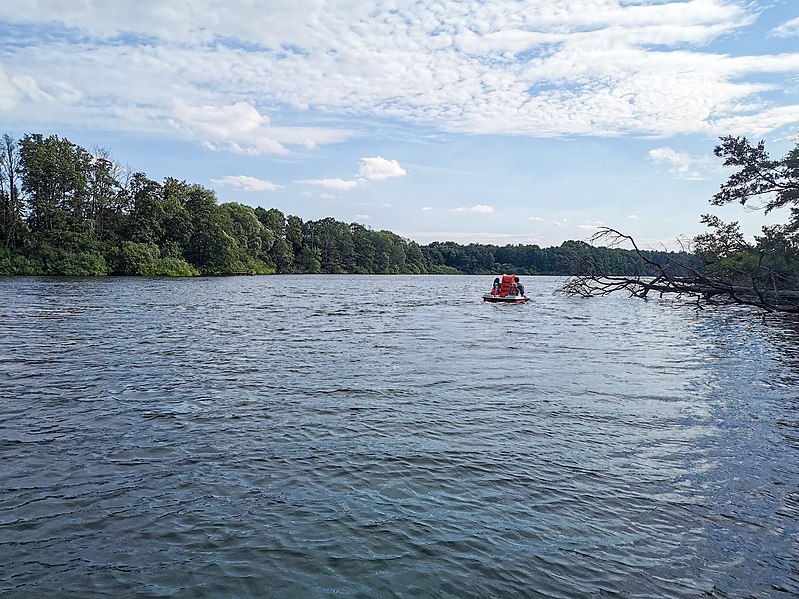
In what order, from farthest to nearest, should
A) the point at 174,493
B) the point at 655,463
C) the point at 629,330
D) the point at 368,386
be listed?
the point at 629,330, the point at 368,386, the point at 655,463, the point at 174,493

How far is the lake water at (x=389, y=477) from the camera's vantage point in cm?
537

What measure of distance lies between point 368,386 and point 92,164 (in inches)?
3165

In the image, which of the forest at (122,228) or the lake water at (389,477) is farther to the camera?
the forest at (122,228)

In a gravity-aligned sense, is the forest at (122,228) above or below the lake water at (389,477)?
above

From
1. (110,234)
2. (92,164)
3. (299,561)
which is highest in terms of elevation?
(92,164)

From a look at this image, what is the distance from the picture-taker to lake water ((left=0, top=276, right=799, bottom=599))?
537 cm

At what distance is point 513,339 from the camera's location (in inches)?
889

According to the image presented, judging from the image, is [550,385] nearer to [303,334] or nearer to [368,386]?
[368,386]

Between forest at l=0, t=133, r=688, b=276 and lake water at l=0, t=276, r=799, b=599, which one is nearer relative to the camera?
lake water at l=0, t=276, r=799, b=599

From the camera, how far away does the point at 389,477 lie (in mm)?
7590

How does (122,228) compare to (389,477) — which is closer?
(389,477)

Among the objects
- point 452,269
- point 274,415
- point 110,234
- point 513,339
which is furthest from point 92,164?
point 452,269

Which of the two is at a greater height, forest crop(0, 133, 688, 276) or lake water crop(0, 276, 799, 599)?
forest crop(0, 133, 688, 276)

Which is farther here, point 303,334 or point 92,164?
point 92,164
